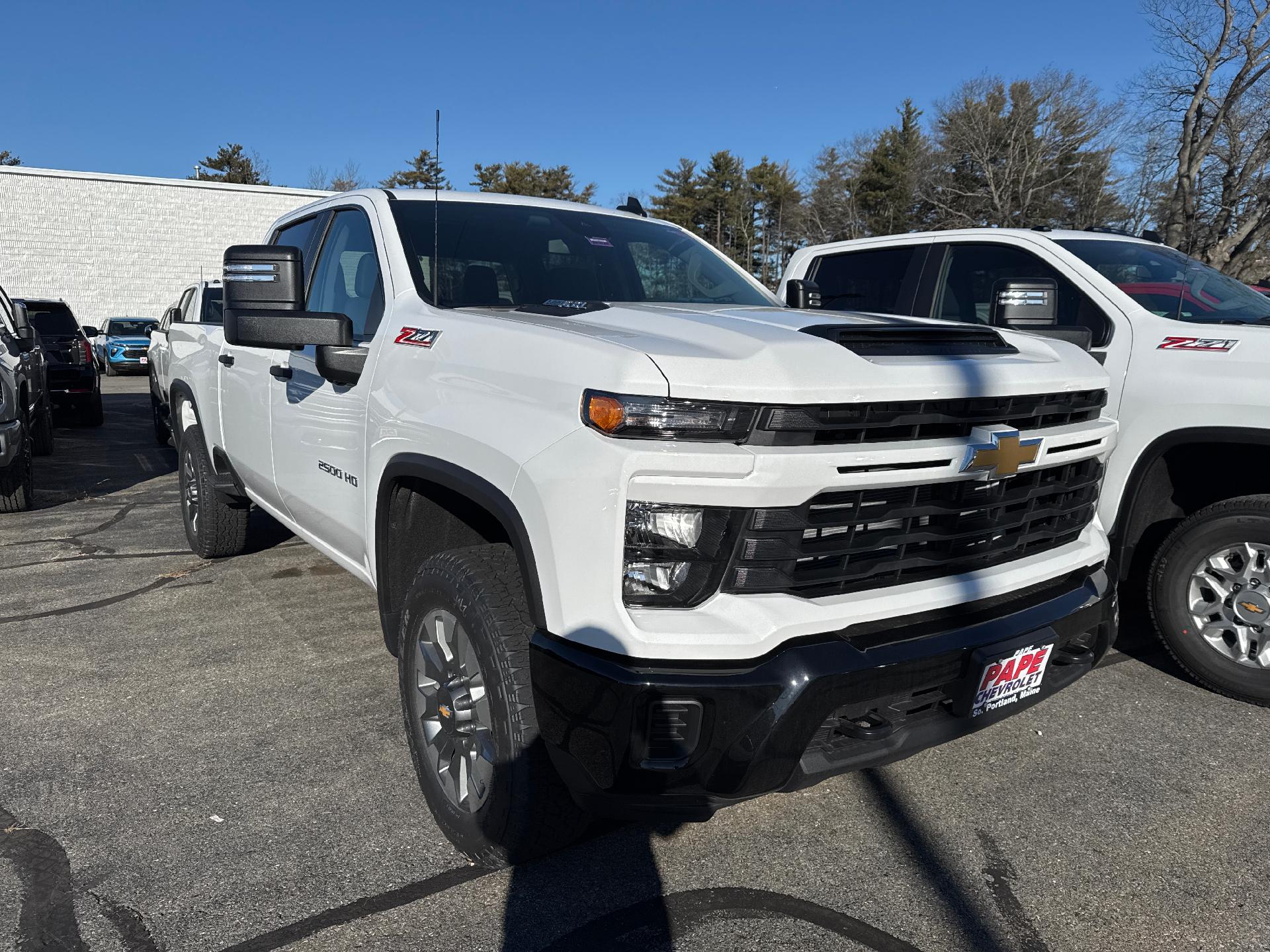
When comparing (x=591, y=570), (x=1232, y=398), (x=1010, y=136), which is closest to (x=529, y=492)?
(x=591, y=570)

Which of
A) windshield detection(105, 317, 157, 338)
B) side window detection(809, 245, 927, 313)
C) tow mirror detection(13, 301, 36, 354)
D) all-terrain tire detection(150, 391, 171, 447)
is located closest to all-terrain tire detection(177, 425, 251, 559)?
tow mirror detection(13, 301, 36, 354)

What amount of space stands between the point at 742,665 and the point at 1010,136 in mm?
41435

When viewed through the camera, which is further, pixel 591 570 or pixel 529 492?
pixel 529 492

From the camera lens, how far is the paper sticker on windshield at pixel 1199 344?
3.71 m

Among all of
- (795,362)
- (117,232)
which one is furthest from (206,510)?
(117,232)

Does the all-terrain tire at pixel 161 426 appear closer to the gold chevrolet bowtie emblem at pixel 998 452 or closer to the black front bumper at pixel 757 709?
the black front bumper at pixel 757 709

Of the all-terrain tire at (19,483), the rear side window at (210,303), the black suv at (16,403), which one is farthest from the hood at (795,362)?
the rear side window at (210,303)

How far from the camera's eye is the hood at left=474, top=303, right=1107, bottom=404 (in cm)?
199

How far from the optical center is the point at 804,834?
2.70 meters

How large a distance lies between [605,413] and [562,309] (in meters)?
0.91

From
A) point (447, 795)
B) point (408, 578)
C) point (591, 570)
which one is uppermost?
point (591, 570)

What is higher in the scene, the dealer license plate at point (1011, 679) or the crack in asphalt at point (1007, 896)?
the dealer license plate at point (1011, 679)

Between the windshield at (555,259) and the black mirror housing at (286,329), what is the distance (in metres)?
0.31

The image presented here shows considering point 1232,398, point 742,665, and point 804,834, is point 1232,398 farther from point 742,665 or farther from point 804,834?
point 742,665
